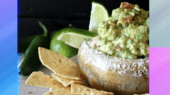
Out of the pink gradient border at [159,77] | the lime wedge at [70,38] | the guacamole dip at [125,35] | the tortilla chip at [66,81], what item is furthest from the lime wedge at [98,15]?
the pink gradient border at [159,77]

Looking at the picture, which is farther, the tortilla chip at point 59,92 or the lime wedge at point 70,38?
the lime wedge at point 70,38

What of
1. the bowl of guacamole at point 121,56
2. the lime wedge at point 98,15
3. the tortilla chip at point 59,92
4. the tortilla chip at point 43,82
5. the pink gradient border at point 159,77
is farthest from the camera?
the lime wedge at point 98,15

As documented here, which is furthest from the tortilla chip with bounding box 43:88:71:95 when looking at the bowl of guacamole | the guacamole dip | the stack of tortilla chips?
the guacamole dip

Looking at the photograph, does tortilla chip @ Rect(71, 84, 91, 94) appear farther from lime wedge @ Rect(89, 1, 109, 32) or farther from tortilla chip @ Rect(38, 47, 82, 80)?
lime wedge @ Rect(89, 1, 109, 32)

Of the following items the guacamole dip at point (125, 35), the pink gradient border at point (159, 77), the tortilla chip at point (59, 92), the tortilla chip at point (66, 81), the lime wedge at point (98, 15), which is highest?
the lime wedge at point (98, 15)

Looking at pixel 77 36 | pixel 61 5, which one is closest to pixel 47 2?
pixel 61 5

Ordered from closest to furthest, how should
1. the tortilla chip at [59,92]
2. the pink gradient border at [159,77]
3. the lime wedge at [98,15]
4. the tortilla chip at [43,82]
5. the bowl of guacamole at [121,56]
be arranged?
the pink gradient border at [159,77]
the bowl of guacamole at [121,56]
the tortilla chip at [59,92]
the tortilla chip at [43,82]
the lime wedge at [98,15]

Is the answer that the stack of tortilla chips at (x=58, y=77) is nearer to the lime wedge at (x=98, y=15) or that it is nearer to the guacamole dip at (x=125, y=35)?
the guacamole dip at (x=125, y=35)

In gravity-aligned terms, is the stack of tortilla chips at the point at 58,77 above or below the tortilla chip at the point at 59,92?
above
